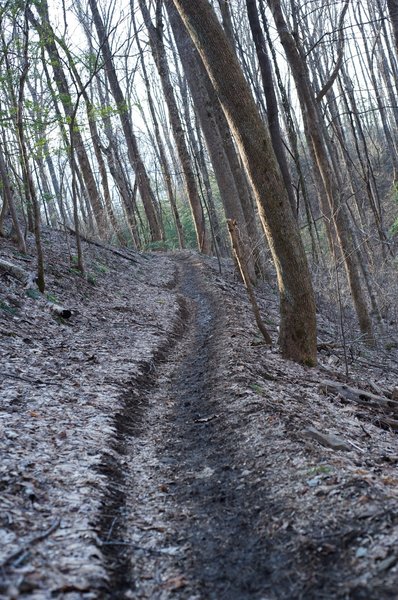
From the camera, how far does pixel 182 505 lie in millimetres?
4203

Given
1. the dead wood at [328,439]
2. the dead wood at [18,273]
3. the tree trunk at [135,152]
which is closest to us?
the dead wood at [328,439]

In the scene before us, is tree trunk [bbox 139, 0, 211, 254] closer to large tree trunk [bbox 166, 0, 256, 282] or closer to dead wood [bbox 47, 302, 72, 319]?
large tree trunk [bbox 166, 0, 256, 282]

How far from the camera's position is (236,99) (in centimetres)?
743

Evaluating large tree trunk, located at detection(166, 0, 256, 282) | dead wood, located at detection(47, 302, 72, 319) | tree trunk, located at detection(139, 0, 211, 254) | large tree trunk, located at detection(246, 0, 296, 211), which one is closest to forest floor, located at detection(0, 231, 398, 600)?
dead wood, located at detection(47, 302, 72, 319)

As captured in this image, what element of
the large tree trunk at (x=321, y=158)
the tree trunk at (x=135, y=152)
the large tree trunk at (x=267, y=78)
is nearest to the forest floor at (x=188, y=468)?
the large tree trunk at (x=321, y=158)

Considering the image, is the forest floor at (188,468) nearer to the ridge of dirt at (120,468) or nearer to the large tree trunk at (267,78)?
the ridge of dirt at (120,468)

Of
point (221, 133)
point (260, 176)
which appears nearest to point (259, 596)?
point (260, 176)

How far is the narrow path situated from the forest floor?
0.5 inches

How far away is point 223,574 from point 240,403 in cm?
278

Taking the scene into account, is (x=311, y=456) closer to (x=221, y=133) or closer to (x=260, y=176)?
(x=260, y=176)

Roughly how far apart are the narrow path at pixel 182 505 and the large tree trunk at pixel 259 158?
1.70m

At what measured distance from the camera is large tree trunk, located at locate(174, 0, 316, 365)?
7.40 meters

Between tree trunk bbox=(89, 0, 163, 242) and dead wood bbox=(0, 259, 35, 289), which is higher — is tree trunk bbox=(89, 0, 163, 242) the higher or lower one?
the higher one

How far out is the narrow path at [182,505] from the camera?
3213 mm
